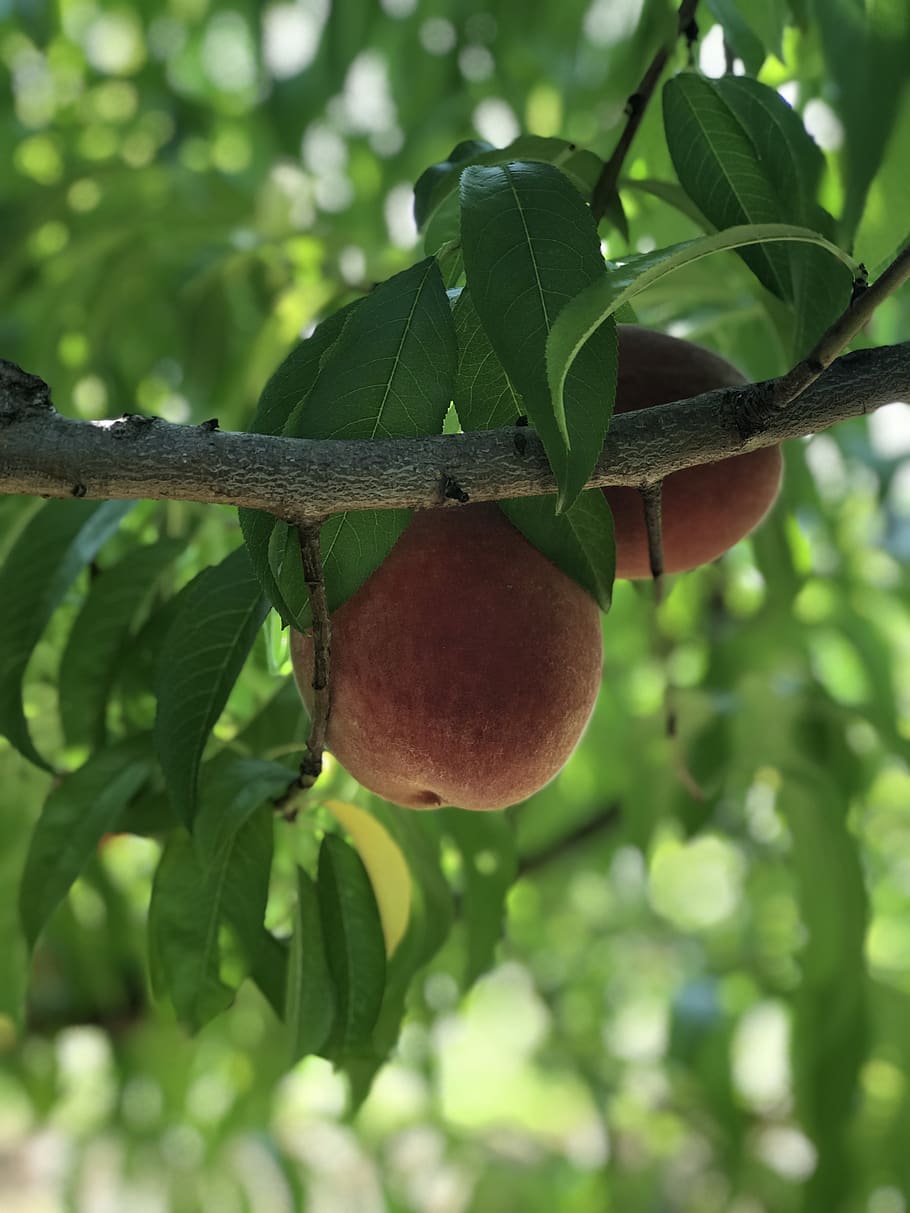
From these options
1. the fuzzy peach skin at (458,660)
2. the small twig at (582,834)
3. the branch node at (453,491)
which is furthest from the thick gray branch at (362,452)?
the small twig at (582,834)

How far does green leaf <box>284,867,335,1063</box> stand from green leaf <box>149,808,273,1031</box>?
0.08 feet

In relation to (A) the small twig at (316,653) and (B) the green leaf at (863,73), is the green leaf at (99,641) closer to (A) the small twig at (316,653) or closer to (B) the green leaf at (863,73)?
(A) the small twig at (316,653)

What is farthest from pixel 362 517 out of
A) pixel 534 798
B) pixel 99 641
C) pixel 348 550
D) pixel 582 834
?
pixel 582 834

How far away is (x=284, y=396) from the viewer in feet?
1.88

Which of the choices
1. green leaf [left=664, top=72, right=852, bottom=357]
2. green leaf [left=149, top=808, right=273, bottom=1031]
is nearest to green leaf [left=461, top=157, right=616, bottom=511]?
green leaf [left=664, top=72, right=852, bottom=357]

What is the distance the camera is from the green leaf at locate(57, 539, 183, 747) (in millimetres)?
834

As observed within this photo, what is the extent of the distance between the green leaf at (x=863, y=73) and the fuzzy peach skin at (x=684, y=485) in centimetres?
25

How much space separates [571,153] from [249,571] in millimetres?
316

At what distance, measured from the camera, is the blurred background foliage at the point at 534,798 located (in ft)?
3.61

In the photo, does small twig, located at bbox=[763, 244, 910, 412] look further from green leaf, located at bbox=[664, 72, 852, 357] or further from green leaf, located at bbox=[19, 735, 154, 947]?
green leaf, located at bbox=[19, 735, 154, 947]

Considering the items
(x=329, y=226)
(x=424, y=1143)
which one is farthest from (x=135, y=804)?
(x=424, y=1143)

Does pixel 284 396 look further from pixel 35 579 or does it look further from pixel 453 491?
pixel 35 579

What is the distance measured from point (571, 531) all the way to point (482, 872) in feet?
1.27

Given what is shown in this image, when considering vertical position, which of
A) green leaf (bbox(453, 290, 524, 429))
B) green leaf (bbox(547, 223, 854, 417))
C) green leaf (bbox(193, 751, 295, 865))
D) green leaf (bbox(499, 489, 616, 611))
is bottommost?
green leaf (bbox(193, 751, 295, 865))
